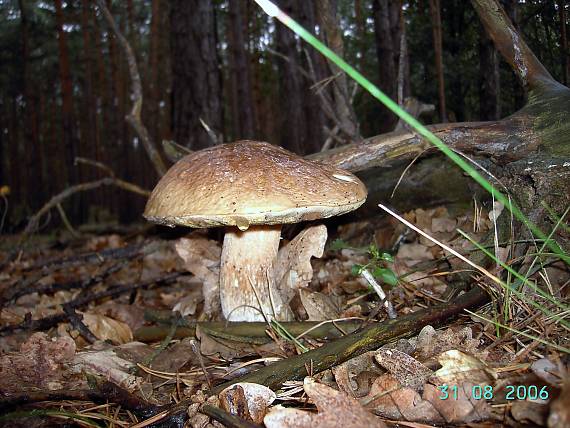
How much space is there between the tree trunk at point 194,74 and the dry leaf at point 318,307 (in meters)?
3.38

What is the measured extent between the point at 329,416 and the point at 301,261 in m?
1.19

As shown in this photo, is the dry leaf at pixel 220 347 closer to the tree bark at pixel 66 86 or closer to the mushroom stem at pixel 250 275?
the mushroom stem at pixel 250 275

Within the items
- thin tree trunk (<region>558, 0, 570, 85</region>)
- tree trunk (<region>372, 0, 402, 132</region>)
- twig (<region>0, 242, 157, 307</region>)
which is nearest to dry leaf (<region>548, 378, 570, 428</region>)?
thin tree trunk (<region>558, 0, 570, 85</region>)

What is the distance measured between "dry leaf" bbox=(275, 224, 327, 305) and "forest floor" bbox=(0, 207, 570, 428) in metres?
0.09

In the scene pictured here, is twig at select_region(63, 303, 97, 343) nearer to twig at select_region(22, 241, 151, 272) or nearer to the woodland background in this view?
twig at select_region(22, 241, 151, 272)

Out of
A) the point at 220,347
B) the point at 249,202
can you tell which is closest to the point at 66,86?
the point at 220,347

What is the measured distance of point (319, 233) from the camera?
7.45 feet

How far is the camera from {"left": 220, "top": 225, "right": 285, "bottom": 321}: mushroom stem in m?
2.16

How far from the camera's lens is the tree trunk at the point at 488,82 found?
3.35 meters

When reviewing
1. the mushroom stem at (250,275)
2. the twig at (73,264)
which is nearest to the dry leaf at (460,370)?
the mushroom stem at (250,275)

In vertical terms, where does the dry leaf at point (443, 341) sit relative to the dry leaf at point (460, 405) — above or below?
above

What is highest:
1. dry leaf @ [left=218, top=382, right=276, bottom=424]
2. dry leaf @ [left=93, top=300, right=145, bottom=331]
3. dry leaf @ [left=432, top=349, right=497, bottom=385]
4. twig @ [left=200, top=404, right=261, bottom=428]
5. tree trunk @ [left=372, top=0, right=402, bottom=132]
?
tree trunk @ [left=372, top=0, right=402, bottom=132]

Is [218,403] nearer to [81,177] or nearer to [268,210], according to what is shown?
[268,210]

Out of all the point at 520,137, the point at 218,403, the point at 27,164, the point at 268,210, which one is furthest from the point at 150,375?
the point at 27,164
